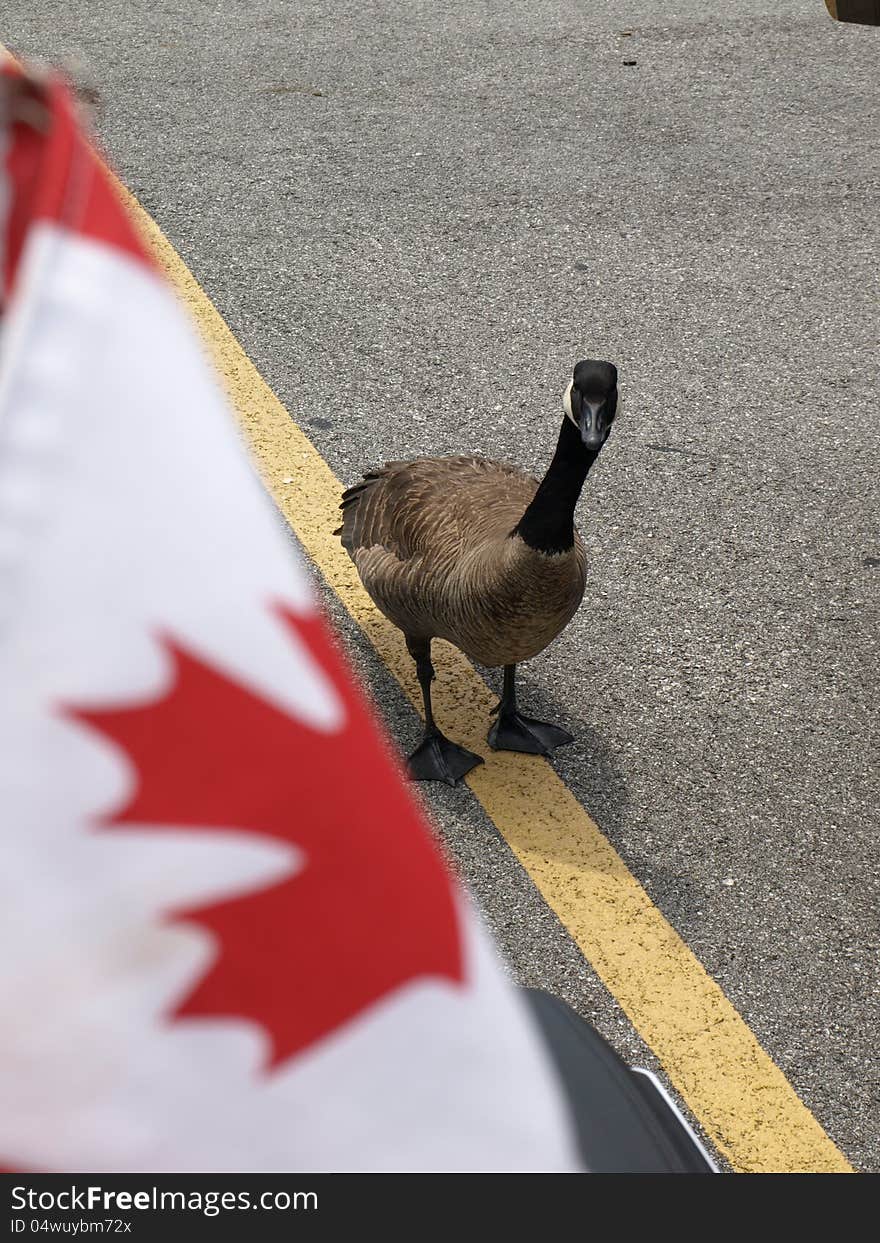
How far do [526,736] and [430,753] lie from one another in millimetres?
266

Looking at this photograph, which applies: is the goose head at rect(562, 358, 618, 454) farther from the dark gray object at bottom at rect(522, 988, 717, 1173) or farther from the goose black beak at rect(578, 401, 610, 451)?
the dark gray object at bottom at rect(522, 988, 717, 1173)

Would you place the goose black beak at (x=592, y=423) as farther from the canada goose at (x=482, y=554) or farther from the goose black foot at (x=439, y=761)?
the goose black foot at (x=439, y=761)

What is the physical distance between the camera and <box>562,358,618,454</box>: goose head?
3195 millimetres

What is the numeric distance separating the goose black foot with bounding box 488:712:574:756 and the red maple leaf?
9.74ft

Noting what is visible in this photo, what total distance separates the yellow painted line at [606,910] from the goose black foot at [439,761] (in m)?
0.05

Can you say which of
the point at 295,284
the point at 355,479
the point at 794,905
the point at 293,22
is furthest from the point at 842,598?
the point at 293,22

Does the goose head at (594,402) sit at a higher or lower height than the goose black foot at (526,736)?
higher

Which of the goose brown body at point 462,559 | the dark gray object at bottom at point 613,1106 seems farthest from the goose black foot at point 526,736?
the dark gray object at bottom at point 613,1106

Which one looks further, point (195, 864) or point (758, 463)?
point (758, 463)

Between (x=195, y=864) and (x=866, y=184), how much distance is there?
643 centimetres

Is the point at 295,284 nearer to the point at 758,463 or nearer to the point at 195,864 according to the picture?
the point at 758,463

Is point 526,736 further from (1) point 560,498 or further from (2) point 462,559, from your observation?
(1) point 560,498

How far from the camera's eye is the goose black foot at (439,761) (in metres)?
3.55

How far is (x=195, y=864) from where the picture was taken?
1.94 feet
